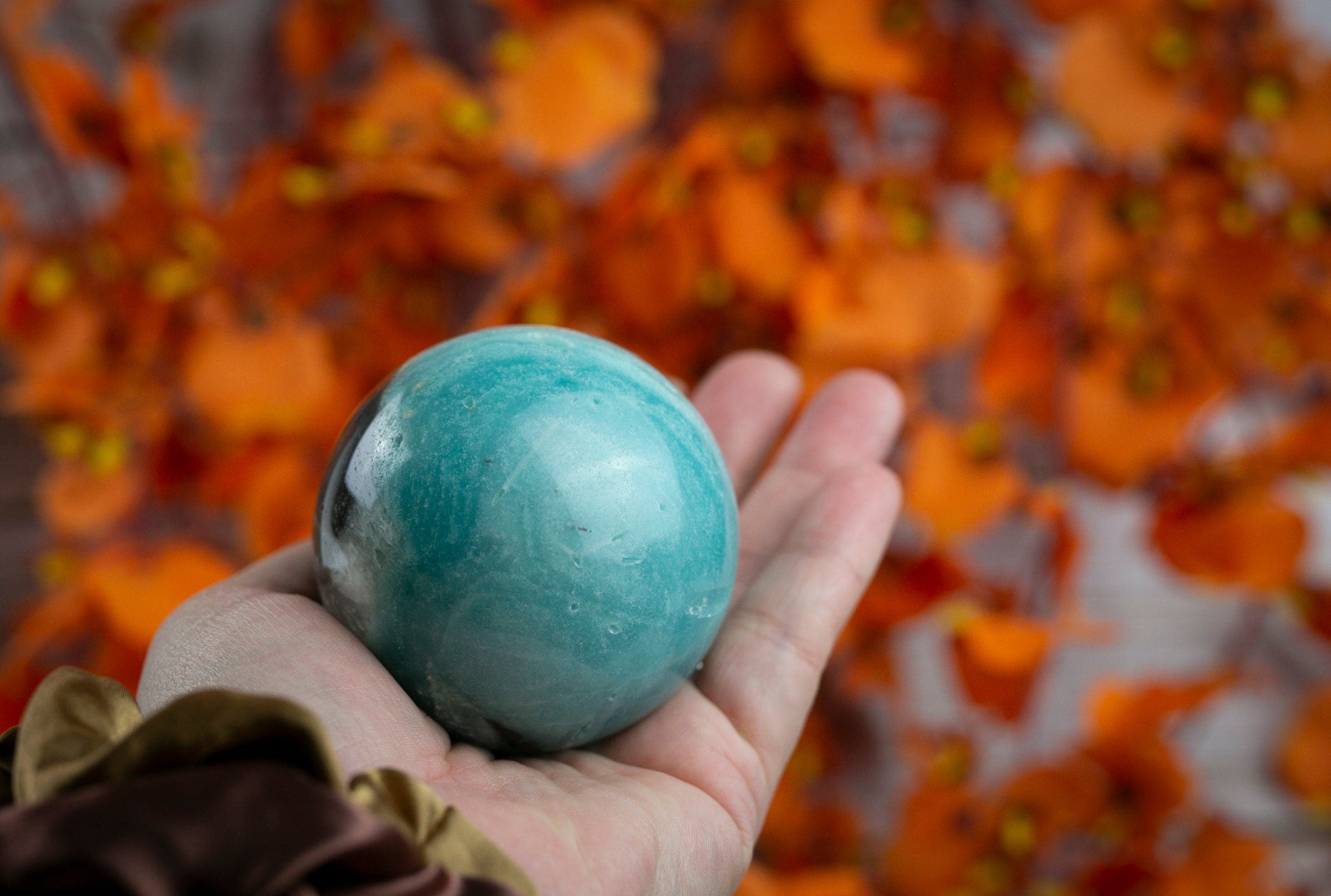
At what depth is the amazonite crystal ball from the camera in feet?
2.04

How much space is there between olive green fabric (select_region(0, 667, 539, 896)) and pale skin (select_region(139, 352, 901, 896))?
3 centimetres

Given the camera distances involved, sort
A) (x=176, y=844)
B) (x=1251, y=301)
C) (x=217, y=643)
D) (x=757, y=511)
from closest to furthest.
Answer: (x=176, y=844) → (x=217, y=643) → (x=757, y=511) → (x=1251, y=301)

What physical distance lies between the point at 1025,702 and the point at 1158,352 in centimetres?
38

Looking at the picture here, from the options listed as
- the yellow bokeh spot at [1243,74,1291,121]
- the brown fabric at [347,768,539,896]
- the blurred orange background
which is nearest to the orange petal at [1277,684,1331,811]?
the blurred orange background

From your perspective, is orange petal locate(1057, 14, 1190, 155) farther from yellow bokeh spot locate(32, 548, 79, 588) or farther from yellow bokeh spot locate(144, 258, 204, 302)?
yellow bokeh spot locate(32, 548, 79, 588)

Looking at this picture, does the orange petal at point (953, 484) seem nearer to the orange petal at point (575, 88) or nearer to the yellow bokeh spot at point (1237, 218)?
the yellow bokeh spot at point (1237, 218)

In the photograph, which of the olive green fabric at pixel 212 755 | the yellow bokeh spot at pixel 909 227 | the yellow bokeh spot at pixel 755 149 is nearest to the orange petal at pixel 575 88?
the yellow bokeh spot at pixel 755 149

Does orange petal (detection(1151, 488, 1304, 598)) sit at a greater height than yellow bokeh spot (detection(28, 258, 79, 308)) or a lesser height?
lesser

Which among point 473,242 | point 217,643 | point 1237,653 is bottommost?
point 1237,653

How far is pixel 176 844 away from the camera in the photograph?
1.46ft

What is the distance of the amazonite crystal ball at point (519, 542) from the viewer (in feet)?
2.04

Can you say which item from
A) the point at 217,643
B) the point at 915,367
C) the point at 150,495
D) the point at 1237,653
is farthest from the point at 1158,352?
the point at 150,495

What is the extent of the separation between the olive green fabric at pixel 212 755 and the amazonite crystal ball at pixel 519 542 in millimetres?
113

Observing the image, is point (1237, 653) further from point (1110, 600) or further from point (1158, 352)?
point (1158, 352)
